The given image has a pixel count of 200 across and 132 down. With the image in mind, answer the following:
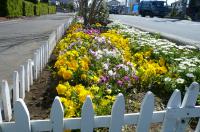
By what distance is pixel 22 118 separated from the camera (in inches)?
103

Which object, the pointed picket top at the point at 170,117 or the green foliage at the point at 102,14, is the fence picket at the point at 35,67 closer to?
the pointed picket top at the point at 170,117

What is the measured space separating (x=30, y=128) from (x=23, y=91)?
1630mm

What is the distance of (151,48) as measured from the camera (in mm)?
6617

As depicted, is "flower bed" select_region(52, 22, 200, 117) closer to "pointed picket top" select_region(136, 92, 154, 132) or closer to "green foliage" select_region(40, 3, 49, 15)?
"pointed picket top" select_region(136, 92, 154, 132)

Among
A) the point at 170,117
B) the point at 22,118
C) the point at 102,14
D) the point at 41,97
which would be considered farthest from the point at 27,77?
the point at 102,14

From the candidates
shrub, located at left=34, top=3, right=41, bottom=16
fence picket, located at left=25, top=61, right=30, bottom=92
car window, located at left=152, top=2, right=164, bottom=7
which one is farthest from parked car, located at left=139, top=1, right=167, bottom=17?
fence picket, located at left=25, top=61, right=30, bottom=92

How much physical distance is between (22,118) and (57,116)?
0.26m

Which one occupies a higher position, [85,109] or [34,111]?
[85,109]

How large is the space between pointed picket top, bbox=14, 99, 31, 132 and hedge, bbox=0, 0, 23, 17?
82.8 feet

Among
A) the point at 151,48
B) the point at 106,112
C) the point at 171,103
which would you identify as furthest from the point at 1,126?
the point at 151,48

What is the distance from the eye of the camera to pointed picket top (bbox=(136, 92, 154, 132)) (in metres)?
2.80

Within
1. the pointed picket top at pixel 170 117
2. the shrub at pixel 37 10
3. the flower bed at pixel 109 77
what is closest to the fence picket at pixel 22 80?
the flower bed at pixel 109 77

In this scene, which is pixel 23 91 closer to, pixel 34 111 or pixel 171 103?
pixel 34 111

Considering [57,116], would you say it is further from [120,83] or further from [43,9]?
[43,9]
